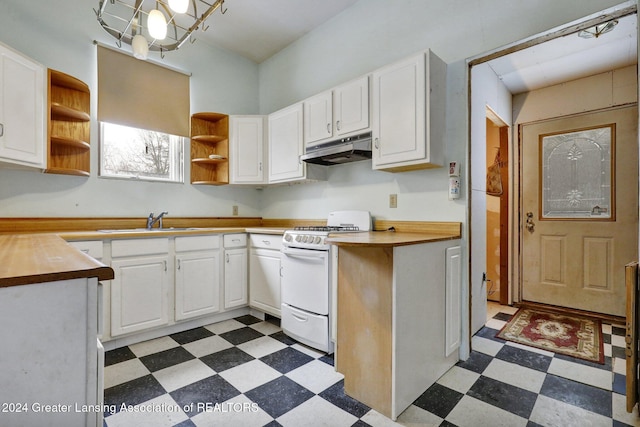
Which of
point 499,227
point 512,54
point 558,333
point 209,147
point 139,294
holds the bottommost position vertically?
point 558,333

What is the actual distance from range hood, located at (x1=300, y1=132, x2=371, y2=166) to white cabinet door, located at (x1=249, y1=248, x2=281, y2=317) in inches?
37.3

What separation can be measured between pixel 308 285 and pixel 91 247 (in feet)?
5.24

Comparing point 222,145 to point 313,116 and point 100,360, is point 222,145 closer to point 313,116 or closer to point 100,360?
point 313,116

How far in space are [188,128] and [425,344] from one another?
10.1ft

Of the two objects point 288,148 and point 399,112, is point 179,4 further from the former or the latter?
point 288,148

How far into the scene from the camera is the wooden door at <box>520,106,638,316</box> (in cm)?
295

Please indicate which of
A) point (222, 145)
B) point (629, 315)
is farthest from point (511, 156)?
point (222, 145)

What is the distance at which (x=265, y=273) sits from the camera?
2896 mm

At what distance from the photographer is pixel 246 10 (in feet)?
9.70

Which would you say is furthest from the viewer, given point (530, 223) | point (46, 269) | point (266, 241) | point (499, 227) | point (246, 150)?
point (499, 227)

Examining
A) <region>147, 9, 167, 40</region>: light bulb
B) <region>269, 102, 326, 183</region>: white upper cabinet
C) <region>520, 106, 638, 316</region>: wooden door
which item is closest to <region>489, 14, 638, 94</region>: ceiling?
Answer: <region>520, 106, 638, 316</region>: wooden door

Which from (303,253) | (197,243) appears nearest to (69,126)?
(197,243)

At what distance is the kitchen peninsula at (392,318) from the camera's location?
5.13 feet

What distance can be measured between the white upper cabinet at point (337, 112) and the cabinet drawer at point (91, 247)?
1.88m
